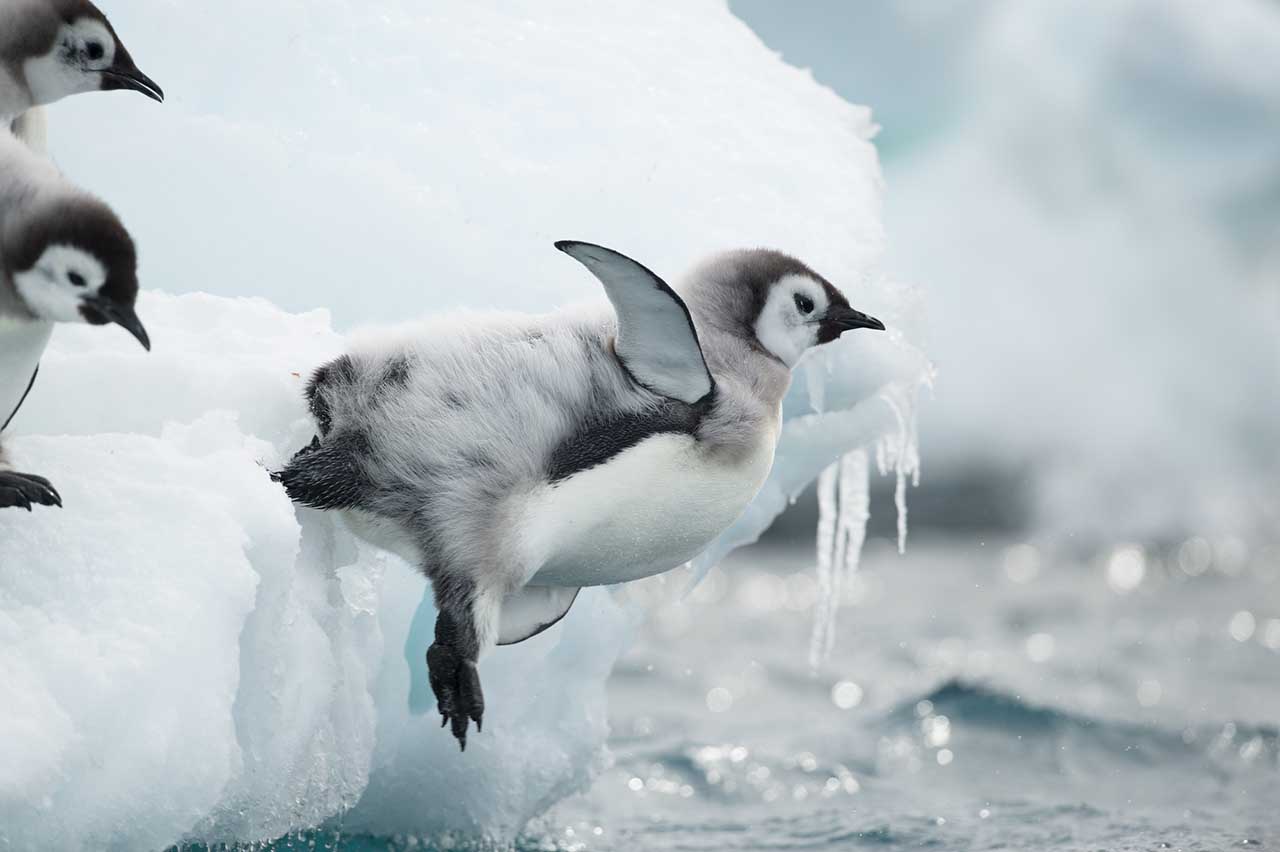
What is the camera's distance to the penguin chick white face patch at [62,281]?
74.1 inches

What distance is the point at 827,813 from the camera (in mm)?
4367

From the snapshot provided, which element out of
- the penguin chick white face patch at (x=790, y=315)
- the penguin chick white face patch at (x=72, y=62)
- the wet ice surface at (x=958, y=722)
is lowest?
the wet ice surface at (x=958, y=722)

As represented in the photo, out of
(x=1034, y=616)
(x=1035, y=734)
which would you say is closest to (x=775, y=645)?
(x=1034, y=616)

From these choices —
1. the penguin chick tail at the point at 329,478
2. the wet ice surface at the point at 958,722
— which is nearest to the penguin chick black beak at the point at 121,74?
the penguin chick tail at the point at 329,478

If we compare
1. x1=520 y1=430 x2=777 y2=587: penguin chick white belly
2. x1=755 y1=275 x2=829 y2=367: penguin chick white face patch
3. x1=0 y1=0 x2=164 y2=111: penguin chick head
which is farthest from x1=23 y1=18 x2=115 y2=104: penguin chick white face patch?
x1=755 y1=275 x2=829 y2=367: penguin chick white face patch

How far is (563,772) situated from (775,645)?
310 inches

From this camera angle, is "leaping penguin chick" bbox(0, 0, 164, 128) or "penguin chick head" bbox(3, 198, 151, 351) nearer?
"penguin chick head" bbox(3, 198, 151, 351)

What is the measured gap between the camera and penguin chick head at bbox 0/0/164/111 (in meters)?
2.25

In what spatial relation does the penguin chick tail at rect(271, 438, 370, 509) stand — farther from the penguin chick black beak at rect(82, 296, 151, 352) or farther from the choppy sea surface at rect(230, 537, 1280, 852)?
the choppy sea surface at rect(230, 537, 1280, 852)

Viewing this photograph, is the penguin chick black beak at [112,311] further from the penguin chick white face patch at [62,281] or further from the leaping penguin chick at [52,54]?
the leaping penguin chick at [52,54]

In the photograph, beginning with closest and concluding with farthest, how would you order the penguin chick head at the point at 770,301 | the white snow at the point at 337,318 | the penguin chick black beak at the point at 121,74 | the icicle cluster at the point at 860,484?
the white snow at the point at 337,318 → the penguin chick black beak at the point at 121,74 → the penguin chick head at the point at 770,301 → the icicle cluster at the point at 860,484

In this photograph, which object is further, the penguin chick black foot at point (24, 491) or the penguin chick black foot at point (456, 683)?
the penguin chick black foot at point (456, 683)

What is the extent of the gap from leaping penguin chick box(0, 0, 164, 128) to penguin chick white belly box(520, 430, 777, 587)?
936 mm

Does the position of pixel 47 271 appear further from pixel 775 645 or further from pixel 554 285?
pixel 775 645
